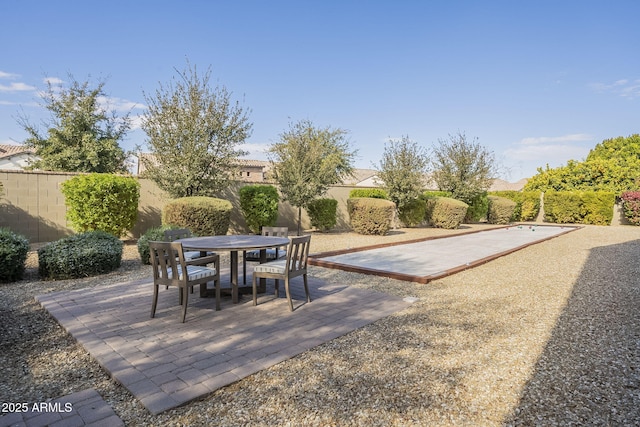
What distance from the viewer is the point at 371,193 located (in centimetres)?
1541

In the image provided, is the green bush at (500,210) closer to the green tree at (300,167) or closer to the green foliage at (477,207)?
the green foliage at (477,207)

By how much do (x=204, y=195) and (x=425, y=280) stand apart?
758cm

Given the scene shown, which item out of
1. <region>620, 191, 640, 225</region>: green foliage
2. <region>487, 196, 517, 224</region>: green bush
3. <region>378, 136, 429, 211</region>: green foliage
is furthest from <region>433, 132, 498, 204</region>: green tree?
<region>620, 191, 640, 225</region>: green foliage

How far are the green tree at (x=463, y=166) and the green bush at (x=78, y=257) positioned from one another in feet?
51.1

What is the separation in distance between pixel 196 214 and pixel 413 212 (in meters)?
10.2

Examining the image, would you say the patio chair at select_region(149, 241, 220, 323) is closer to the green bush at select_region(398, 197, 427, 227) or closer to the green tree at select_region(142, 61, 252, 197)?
the green tree at select_region(142, 61, 252, 197)

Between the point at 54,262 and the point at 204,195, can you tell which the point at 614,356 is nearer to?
the point at 54,262

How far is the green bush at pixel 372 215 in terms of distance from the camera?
12805 millimetres

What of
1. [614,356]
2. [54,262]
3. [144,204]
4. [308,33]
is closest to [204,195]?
[144,204]

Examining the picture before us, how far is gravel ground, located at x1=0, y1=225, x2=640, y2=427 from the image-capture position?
2279 millimetres

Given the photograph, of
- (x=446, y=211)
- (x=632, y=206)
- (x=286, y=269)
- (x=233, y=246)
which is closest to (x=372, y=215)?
(x=446, y=211)

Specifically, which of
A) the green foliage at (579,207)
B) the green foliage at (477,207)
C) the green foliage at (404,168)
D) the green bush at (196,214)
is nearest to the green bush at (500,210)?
the green foliage at (477,207)

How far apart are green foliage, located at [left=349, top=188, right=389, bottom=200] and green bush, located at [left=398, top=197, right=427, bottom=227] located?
4.48 feet

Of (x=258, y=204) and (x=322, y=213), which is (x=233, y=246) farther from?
(x=322, y=213)
